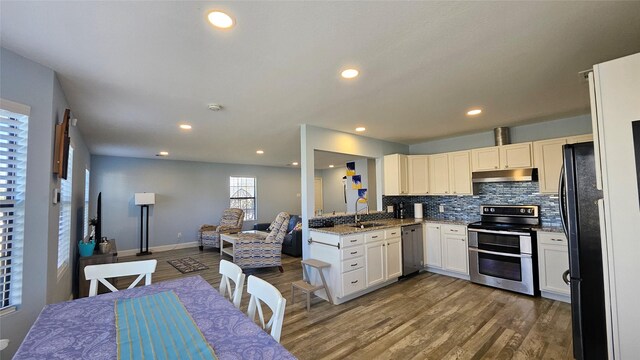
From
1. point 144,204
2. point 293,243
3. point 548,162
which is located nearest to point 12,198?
point 293,243

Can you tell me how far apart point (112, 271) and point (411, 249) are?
12.7ft

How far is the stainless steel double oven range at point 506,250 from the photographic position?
3.46 metres

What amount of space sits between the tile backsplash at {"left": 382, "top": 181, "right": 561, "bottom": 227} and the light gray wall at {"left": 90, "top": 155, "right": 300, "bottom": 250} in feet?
16.7

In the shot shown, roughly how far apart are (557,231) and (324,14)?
383 centimetres

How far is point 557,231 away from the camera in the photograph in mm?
3320

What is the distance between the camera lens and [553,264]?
3.31 m

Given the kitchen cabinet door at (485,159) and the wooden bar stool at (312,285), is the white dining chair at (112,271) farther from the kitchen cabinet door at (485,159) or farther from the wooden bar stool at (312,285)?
the kitchen cabinet door at (485,159)

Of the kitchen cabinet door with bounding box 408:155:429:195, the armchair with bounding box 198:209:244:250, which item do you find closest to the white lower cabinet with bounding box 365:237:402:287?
the kitchen cabinet door with bounding box 408:155:429:195

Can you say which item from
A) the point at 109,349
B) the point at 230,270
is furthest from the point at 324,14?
the point at 109,349

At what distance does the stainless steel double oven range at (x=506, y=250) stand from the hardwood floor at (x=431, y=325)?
17cm

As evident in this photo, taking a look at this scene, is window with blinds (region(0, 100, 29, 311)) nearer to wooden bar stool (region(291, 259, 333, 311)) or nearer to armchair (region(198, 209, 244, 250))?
wooden bar stool (region(291, 259, 333, 311))

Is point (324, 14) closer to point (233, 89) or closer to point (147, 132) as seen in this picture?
point (233, 89)

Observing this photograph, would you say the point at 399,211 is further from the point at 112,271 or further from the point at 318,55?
the point at 112,271

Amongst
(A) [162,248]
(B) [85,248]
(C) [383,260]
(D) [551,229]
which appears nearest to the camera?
(D) [551,229]
